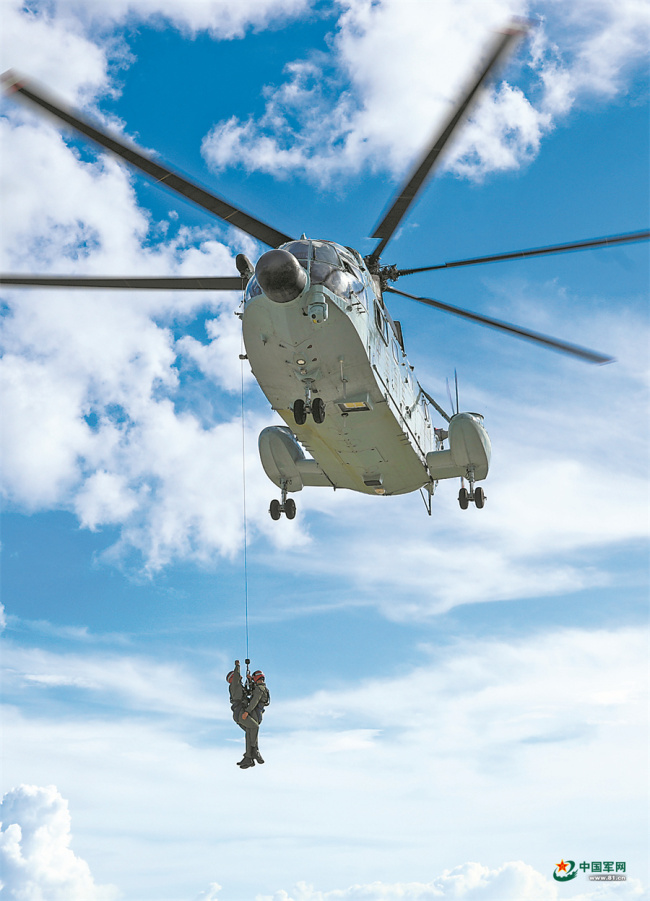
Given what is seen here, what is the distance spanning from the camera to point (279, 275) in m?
15.9

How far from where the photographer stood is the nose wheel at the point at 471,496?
76.2 feet

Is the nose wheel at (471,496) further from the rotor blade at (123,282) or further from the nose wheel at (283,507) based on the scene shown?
the rotor blade at (123,282)

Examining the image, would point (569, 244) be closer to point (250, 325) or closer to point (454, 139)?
point (454, 139)

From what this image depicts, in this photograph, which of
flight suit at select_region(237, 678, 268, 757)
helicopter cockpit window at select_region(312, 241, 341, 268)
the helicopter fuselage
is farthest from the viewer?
flight suit at select_region(237, 678, 268, 757)

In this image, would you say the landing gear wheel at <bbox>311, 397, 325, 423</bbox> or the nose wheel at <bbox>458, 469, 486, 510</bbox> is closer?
the landing gear wheel at <bbox>311, 397, 325, 423</bbox>

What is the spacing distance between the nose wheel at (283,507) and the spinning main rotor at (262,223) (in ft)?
20.1

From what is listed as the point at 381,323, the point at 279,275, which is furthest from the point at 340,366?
the point at 279,275

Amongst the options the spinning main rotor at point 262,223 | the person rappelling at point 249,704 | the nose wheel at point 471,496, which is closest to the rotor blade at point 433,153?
the spinning main rotor at point 262,223

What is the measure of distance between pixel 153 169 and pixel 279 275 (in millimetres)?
3579

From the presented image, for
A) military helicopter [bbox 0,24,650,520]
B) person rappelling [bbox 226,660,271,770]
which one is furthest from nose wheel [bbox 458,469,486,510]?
person rappelling [bbox 226,660,271,770]

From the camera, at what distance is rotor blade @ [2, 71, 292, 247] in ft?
52.1

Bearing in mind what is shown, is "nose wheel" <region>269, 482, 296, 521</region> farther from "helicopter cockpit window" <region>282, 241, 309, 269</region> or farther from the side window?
"helicopter cockpit window" <region>282, 241, 309, 269</region>

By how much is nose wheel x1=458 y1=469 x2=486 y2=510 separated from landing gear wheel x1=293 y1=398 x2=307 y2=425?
6.54 meters

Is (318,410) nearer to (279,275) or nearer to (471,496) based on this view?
(279,275)
